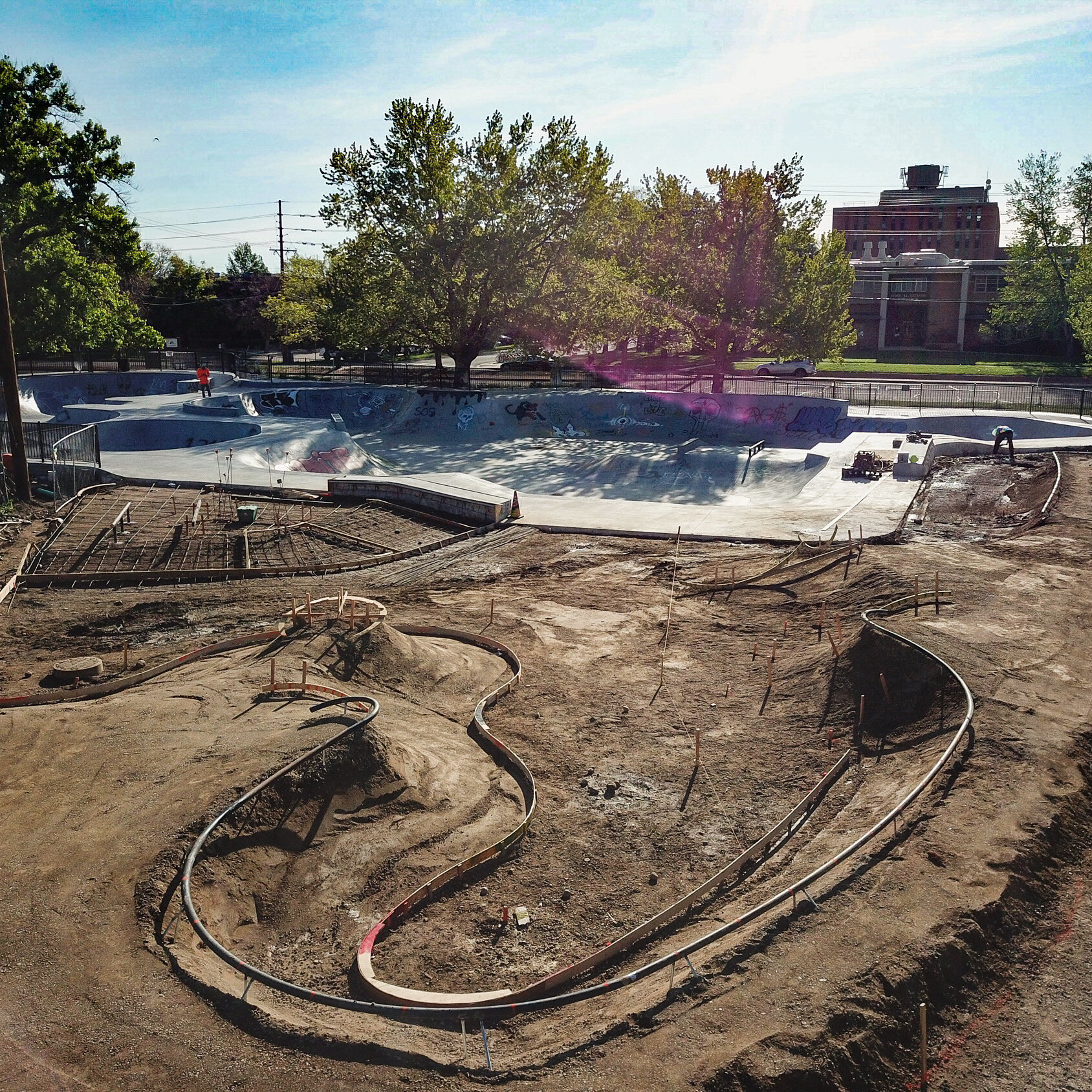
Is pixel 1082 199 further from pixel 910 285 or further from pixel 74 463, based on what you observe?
pixel 74 463

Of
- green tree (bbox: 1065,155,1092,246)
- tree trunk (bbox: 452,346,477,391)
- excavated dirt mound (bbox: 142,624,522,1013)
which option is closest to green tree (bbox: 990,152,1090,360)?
green tree (bbox: 1065,155,1092,246)

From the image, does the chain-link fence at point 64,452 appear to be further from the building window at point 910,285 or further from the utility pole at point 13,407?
the building window at point 910,285

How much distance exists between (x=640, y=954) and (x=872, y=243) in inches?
3496

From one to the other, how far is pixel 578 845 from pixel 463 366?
119 feet

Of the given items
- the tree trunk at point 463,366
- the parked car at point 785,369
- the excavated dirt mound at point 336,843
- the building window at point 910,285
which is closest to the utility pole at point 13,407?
the excavated dirt mound at point 336,843

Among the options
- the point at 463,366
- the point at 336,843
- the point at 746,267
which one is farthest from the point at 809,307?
the point at 336,843

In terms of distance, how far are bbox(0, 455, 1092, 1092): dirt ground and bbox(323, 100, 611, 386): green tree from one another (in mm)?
27787

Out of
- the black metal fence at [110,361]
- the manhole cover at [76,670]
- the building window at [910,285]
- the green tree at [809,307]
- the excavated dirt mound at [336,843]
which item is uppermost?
the building window at [910,285]

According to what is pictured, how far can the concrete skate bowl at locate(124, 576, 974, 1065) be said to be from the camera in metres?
7.10

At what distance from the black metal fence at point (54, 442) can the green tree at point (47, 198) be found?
711cm

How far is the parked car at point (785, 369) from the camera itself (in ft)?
172

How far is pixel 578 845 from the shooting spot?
33.0 ft

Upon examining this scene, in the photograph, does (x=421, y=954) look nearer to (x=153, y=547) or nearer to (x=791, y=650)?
(x=791, y=650)

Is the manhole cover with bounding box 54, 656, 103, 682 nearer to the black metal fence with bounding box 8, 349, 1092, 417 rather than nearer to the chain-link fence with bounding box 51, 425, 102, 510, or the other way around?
the chain-link fence with bounding box 51, 425, 102, 510
